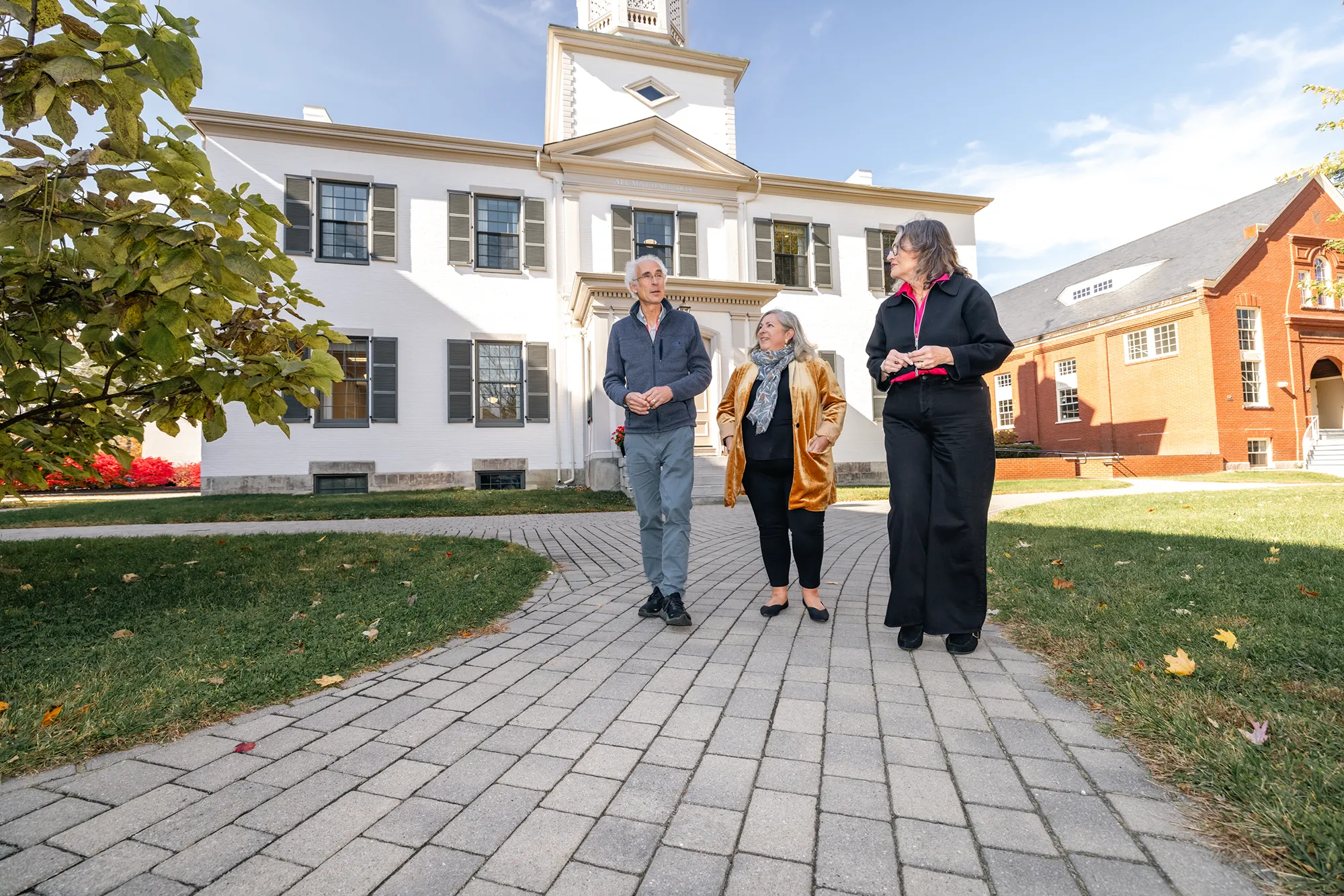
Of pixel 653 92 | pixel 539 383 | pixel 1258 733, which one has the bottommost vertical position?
pixel 1258 733

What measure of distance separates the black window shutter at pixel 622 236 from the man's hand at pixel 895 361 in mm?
13428

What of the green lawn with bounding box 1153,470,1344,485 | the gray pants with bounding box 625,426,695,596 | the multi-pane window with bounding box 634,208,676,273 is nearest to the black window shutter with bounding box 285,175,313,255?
the multi-pane window with bounding box 634,208,676,273

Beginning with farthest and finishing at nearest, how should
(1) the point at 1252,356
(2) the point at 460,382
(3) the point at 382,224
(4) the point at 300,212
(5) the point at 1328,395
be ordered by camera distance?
(5) the point at 1328,395 < (1) the point at 1252,356 < (2) the point at 460,382 < (3) the point at 382,224 < (4) the point at 300,212

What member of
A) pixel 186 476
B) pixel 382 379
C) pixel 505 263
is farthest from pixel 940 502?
pixel 186 476

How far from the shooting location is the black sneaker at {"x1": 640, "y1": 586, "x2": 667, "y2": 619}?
3.81 metres

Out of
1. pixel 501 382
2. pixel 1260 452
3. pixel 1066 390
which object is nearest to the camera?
pixel 501 382

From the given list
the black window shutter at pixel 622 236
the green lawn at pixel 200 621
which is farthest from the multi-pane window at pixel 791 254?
the green lawn at pixel 200 621

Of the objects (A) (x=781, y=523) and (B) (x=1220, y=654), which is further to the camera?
(A) (x=781, y=523)

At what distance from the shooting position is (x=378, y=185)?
14812mm

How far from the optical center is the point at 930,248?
3.10 meters

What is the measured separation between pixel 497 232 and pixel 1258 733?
1600cm

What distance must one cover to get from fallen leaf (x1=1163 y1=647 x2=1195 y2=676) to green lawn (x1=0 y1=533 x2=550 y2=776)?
322 cm

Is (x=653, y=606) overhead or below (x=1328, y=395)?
below

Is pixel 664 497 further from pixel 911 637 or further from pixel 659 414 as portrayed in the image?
pixel 911 637
